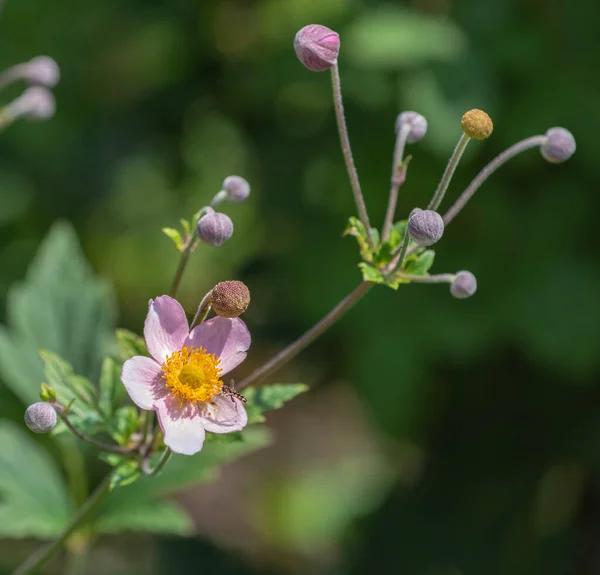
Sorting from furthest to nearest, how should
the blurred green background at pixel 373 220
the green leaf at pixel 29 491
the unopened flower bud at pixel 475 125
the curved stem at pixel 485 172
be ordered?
the blurred green background at pixel 373 220
the green leaf at pixel 29 491
the curved stem at pixel 485 172
the unopened flower bud at pixel 475 125

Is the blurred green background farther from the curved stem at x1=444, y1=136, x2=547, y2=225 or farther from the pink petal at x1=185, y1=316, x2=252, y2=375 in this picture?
the pink petal at x1=185, y1=316, x2=252, y2=375

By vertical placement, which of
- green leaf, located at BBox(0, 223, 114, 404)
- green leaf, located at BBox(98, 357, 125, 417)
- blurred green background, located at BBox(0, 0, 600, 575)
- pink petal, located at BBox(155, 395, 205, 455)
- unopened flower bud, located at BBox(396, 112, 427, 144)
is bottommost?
blurred green background, located at BBox(0, 0, 600, 575)

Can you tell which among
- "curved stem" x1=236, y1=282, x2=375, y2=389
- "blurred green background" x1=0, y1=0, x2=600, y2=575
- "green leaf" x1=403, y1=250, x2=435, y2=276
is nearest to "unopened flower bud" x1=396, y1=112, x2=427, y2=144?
"green leaf" x1=403, y1=250, x2=435, y2=276

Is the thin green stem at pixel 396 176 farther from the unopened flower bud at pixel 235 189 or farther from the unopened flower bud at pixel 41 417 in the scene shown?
the unopened flower bud at pixel 41 417

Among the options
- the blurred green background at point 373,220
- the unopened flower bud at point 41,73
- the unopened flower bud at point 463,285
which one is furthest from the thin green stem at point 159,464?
the blurred green background at point 373,220

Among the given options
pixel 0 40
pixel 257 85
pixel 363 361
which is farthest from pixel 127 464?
pixel 0 40

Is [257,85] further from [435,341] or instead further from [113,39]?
[435,341]
